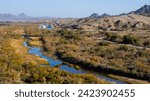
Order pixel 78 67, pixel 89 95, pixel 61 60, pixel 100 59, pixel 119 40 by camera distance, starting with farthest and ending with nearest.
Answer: pixel 119 40
pixel 61 60
pixel 100 59
pixel 78 67
pixel 89 95

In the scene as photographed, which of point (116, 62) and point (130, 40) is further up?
point (116, 62)

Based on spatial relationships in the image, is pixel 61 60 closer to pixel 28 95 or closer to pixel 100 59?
pixel 100 59

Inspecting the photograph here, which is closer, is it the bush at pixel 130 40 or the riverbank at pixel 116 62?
the riverbank at pixel 116 62

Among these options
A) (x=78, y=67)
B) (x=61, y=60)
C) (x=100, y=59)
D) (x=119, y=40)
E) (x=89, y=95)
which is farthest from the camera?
(x=119, y=40)

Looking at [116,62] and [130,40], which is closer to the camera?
[116,62]

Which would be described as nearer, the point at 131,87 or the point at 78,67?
the point at 131,87

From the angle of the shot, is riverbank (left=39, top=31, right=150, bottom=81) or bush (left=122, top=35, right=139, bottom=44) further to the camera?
bush (left=122, top=35, right=139, bottom=44)

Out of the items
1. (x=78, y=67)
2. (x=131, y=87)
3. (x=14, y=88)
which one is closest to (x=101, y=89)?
(x=131, y=87)

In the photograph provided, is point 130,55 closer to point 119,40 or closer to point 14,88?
point 119,40

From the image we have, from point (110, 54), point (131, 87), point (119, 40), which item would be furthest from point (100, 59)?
point (131, 87)

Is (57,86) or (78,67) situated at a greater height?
(57,86)
